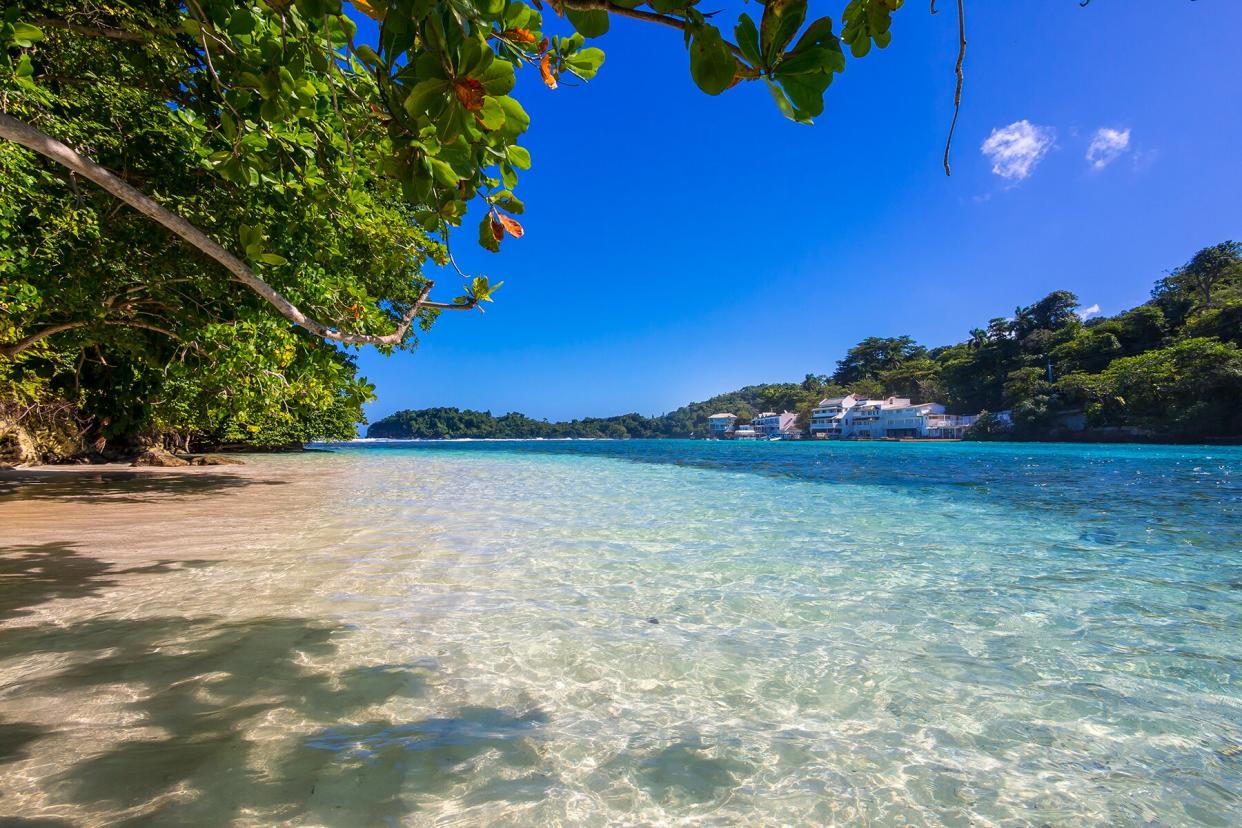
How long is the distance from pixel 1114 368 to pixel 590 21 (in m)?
69.8

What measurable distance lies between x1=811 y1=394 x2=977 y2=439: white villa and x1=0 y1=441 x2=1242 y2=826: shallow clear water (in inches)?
2949

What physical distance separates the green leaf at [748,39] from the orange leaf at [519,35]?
65 cm

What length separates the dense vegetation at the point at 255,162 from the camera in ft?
4.29

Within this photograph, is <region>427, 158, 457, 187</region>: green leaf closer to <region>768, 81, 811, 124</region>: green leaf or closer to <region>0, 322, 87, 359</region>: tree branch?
<region>768, 81, 811, 124</region>: green leaf

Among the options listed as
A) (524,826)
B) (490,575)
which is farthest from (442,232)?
(490,575)

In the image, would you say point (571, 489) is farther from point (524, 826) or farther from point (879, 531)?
point (524, 826)

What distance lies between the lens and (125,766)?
1.78 meters

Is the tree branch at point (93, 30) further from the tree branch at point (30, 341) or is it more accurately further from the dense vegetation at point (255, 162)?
the tree branch at point (30, 341)

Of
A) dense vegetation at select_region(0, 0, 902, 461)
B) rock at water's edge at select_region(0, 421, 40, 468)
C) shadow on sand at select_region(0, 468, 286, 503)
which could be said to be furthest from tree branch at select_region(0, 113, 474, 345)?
rock at water's edge at select_region(0, 421, 40, 468)

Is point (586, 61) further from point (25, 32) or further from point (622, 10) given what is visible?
point (25, 32)

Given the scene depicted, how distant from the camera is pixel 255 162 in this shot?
2852 mm

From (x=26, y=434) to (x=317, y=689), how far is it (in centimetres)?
2158

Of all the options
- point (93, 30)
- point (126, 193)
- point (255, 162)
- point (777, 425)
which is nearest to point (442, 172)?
point (255, 162)

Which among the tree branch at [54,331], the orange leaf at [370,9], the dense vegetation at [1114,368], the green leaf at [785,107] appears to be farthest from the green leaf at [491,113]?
the dense vegetation at [1114,368]
